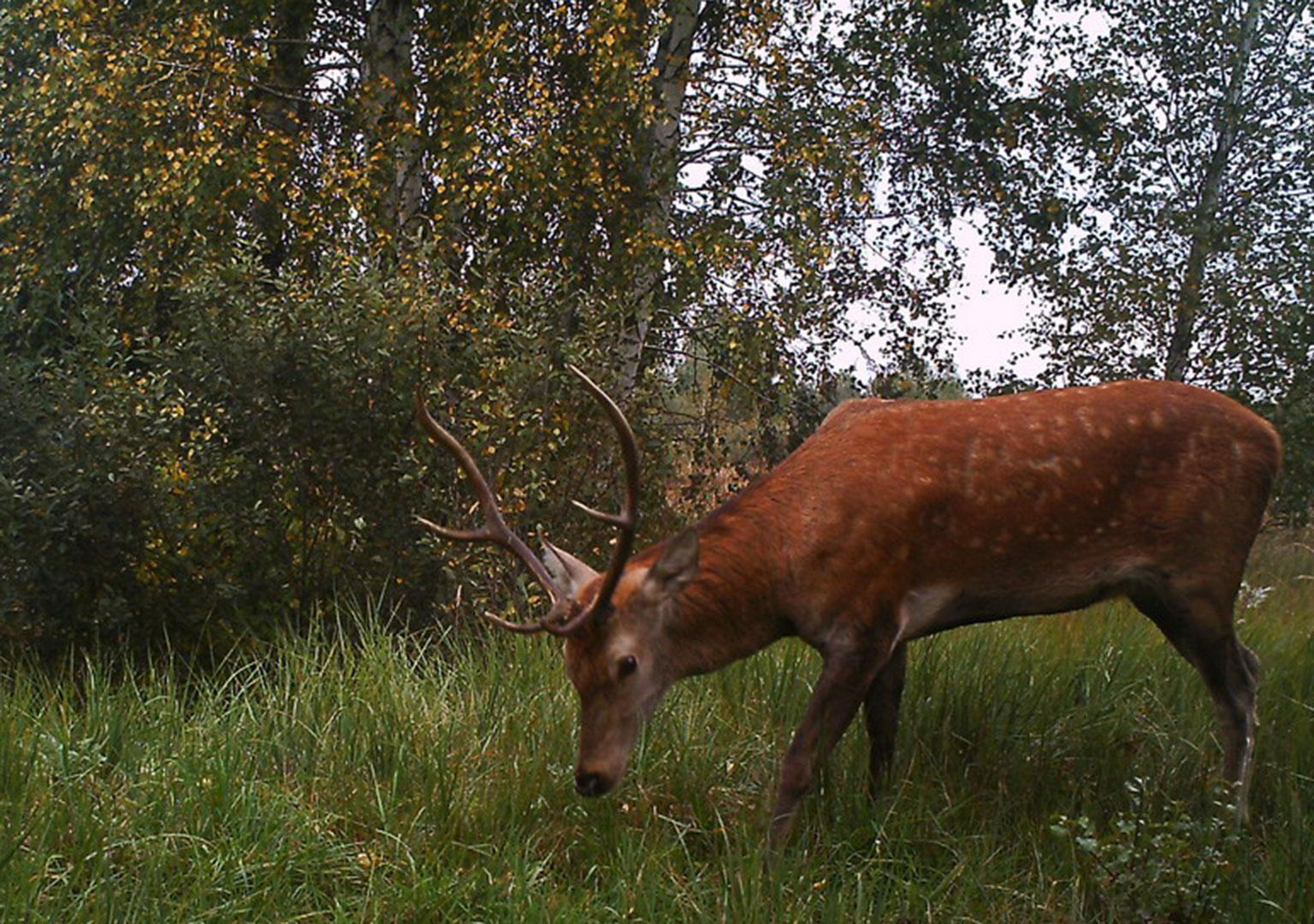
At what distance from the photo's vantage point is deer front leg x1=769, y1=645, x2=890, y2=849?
452 centimetres

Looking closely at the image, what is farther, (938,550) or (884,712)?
(884,712)

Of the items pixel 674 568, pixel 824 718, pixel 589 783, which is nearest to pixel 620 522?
pixel 674 568

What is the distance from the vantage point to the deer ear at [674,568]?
4.50 m

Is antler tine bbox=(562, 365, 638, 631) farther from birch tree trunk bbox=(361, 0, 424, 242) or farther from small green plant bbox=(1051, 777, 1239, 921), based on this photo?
birch tree trunk bbox=(361, 0, 424, 242)

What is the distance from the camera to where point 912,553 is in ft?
15.4

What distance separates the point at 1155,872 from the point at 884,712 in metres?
1.16

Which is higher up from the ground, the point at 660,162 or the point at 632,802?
the point at 660,162

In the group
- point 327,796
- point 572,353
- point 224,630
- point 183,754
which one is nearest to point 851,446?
point 327,796

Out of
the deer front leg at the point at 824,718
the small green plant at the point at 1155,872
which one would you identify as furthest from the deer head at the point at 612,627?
the small green plant at the point at 1155,872

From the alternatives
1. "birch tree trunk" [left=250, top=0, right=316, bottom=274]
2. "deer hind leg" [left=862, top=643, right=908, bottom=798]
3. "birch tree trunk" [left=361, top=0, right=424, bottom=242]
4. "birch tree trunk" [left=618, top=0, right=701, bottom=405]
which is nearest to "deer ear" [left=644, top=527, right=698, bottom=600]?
"deer hind leg" [left=862, top=643, right=908, bottom=798]

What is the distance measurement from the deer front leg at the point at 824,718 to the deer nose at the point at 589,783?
54 cm

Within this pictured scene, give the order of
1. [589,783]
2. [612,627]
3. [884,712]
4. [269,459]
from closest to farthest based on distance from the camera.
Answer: [589,783]
[612,627]
[884,712]
[269,459]

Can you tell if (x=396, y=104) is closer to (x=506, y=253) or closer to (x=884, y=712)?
(x=506, y=253)

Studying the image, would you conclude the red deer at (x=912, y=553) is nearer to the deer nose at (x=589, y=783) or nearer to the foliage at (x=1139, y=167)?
the deer nose at (x=589, y=783)
